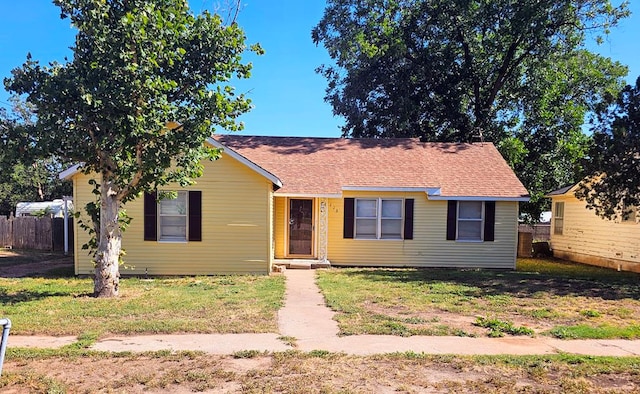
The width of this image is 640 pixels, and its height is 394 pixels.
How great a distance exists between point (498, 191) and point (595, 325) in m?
7.56

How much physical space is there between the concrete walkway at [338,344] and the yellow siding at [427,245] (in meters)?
7.80

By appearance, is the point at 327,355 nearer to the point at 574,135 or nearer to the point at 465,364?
the point at 465,364

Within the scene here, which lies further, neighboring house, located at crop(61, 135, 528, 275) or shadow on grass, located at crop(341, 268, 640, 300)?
neighboring house, located at crop(61, 135, 528, 275)

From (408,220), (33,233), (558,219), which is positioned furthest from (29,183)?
(558,219)

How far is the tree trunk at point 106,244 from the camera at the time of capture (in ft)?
30.5

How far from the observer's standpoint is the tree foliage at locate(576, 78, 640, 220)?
12320mm

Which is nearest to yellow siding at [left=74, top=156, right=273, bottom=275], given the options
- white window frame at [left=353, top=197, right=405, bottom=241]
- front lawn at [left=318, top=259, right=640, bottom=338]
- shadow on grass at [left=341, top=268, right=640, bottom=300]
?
front lawn at [left=318, top=259, right=640, bottom=338]

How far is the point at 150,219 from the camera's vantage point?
41.8ft

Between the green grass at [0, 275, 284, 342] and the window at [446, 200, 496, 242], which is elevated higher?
the window at [446, 200, 496, 242]

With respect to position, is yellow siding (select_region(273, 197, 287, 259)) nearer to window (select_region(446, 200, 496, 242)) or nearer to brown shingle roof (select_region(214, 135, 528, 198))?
brown shingle roof (select_region(214, 135, 528, 198))

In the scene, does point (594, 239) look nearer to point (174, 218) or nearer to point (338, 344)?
point (338, 344)

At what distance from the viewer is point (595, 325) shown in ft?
24.9

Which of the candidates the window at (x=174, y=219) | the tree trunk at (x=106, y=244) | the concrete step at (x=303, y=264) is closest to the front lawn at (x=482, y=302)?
the concrete step at (x=303, y=264)

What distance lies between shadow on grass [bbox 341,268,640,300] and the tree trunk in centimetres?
637
